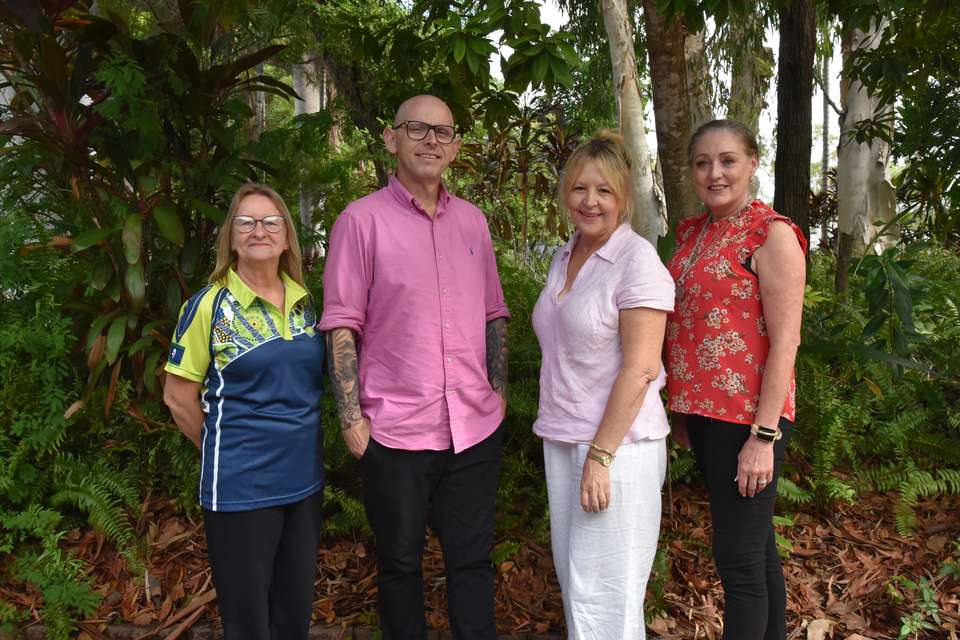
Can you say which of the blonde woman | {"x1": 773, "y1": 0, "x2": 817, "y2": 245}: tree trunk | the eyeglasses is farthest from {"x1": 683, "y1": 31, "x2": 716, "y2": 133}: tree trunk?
the eyeglasses

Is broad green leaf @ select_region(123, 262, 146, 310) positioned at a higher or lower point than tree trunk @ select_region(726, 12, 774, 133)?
lower

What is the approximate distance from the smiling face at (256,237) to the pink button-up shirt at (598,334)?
943 millimetres

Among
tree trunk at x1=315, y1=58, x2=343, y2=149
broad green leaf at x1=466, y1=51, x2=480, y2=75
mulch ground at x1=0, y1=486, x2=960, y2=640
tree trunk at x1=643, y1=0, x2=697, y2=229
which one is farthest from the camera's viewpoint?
tree trunk at x1=315, y1=58, x2=343, y2=149

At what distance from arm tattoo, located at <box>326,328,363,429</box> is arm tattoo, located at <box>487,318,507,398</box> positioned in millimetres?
554

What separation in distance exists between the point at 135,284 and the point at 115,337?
27cm

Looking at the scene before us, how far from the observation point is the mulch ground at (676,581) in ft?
10.3

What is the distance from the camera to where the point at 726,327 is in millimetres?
2197

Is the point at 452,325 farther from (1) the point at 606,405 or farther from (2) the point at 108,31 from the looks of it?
(2) the point at 108,31

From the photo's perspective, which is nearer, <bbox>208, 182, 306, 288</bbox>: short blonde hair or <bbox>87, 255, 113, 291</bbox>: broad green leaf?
<bbox>208, 182, 306, 288</bbox>: short blonde hair

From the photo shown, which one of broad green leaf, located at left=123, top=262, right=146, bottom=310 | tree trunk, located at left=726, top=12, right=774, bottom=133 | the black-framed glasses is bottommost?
broad green leaf, located at left=123, top=262, right=146, bottom=310

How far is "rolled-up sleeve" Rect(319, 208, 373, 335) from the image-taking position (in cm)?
238

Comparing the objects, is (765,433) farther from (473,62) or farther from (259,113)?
(259,113)

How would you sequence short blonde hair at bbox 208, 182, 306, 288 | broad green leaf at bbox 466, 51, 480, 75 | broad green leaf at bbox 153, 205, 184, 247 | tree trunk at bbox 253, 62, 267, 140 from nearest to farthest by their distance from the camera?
short blonde hair at bbox 208, 182, 306, 288 → broad green leaf at bbox 466, 51, 480, 75 → broad green leaf at bbox 153, 205, 184, 247 → tree trunk at bbox 253, 62, 267, 140

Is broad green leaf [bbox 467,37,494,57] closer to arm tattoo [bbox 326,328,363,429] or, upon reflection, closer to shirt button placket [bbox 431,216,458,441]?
shirt button placket [bbox 431,216,458,441]
